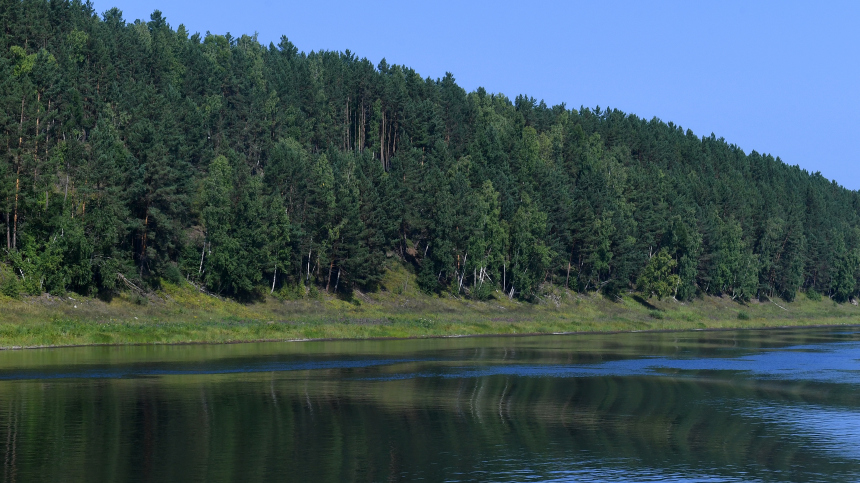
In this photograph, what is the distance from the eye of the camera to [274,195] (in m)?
121

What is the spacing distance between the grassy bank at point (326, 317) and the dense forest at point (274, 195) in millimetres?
2842

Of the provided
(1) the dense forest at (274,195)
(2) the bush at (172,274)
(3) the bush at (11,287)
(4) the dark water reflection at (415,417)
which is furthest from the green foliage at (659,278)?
(3) the bush at (11,287)

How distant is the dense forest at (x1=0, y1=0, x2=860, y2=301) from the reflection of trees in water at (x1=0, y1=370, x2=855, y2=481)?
4875 centimetres

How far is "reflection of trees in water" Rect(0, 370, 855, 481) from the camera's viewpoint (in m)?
30.9

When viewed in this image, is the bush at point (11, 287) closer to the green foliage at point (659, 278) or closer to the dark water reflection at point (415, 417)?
the dark water reflection at point (415, 417)

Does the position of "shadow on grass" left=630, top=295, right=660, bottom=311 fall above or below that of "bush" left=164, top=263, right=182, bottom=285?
below

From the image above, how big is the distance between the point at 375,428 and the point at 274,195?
85.5 metres

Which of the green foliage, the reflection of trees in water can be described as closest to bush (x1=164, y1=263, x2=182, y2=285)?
the reflection of trees in water

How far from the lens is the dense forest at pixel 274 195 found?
98.4 meters

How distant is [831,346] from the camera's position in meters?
100

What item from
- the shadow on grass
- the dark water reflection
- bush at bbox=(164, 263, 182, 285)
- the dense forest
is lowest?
the dark water reflection

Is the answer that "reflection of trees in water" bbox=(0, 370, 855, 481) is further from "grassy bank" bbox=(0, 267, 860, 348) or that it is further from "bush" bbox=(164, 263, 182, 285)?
"bush" bbox=(164, 263, 182, 285)

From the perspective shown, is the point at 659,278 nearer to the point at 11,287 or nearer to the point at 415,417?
the point at 11,287

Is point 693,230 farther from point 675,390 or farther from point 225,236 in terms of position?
point 675,390
